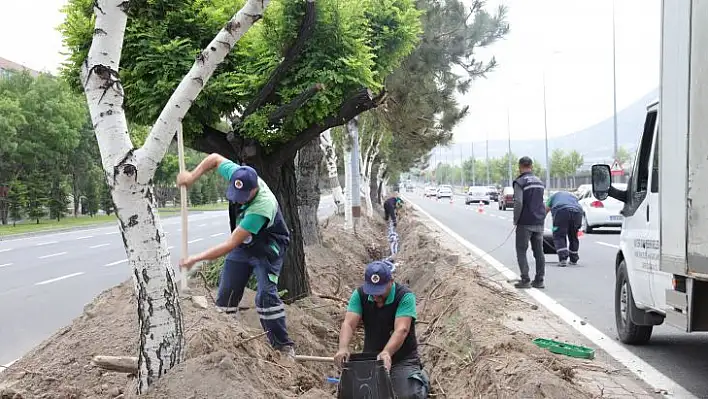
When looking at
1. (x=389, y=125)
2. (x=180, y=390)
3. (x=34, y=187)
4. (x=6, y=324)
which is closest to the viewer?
(x=180, y=390)

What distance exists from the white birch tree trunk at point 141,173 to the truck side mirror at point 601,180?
3.75 metres

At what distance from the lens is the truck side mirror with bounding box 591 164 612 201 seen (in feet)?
21.1

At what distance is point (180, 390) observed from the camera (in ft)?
13.3

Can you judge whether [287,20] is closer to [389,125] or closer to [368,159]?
[389,125]

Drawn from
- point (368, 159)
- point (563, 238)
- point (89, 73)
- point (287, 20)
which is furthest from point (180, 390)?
point (368, 159)

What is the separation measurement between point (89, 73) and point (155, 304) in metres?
1.44

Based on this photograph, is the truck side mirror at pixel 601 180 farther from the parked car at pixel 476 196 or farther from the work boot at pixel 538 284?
the parked car at pixel 476 196

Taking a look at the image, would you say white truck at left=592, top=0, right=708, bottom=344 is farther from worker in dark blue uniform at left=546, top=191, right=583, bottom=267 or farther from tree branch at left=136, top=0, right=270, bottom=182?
worker in dark blue uniform at left=546, top=191, right=583, bottom=267

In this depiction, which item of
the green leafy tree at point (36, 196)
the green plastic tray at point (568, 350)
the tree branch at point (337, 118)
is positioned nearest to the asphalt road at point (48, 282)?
the tree branch at point (337, 118)

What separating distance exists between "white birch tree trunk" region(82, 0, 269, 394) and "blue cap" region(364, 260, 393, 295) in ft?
4.43

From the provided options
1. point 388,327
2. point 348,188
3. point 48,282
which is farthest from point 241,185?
point 348,188

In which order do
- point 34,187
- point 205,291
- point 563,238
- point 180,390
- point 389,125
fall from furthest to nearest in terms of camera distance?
point 34,187, point 389,125, point 563,238, point 205,291, point 180,390

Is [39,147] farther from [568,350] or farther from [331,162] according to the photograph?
[568,350]

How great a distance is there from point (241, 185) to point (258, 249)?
70 centimetres
